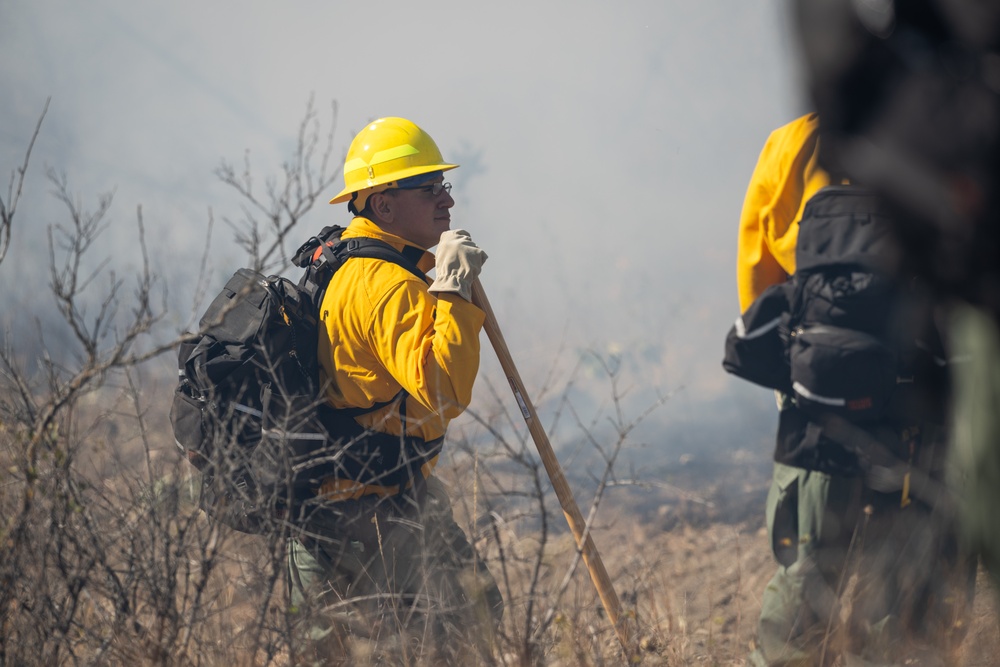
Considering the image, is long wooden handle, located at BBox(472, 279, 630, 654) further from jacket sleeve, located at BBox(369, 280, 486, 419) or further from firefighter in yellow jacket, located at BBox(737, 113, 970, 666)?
firefighter in yellow jacket, located at BBox(737, 113, 970, 666)

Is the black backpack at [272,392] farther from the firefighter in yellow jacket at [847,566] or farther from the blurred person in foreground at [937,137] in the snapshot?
the blurred person in foreground at [937,137]

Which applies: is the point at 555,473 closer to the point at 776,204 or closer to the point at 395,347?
the point at 395,347

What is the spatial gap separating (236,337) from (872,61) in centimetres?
248

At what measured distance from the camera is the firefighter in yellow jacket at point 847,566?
A: 107 inches

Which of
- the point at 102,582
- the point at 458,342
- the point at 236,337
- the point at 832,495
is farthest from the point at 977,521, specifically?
the point at 236,337

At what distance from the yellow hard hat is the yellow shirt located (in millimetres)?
569

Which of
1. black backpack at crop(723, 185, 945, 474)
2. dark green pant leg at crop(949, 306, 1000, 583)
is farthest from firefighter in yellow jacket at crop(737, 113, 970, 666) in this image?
dark green pant leg at crop(949, 306, 1000, 583)

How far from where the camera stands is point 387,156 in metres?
3.78

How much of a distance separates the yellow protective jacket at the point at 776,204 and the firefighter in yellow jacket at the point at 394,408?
3.19ft

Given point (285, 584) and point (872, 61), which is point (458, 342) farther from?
point (872, 61)

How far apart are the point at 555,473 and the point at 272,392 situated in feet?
3.67

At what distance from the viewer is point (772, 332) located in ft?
9.25

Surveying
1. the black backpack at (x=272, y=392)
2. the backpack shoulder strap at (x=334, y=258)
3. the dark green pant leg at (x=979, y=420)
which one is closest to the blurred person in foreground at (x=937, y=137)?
the dark green pant leg at (x=979, y=420)

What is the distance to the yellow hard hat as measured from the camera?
3.74m
